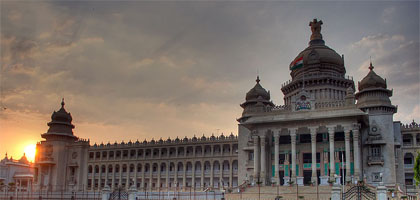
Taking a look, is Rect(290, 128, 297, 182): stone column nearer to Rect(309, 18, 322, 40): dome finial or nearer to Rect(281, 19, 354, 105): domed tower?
Rect(281, 19, 354, 105): domed tower

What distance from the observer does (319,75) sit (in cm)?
7225

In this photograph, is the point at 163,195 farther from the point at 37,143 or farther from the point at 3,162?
the point at 3,162

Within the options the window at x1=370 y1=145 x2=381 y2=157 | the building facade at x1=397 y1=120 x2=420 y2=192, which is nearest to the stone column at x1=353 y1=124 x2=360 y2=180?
the window at x1=370 y1=145 x2=381 y2=157

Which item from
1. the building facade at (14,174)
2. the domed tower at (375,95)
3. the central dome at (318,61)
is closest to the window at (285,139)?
the domed tower at (375,95)

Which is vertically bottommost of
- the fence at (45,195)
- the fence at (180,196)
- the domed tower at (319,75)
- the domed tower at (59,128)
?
the fence at (45,195)

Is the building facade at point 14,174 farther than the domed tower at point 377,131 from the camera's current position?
Yes

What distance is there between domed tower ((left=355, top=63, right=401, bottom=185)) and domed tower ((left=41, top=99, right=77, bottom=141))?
Result: 61.5 meters

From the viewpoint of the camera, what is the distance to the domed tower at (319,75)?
71.8 metres

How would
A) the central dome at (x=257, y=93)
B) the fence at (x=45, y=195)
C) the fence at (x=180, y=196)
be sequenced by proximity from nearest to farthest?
1. the fence at (x=180, y=196)
2. the fence at (x=45, y=195)
3. the central dome at (x=257, y=93)

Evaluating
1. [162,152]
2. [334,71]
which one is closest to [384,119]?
[334,71]

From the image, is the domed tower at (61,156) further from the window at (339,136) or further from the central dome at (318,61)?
the window at (339,136)

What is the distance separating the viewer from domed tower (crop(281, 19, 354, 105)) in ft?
236

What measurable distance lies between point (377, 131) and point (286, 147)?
13.2m

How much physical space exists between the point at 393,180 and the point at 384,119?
30.0 ft
